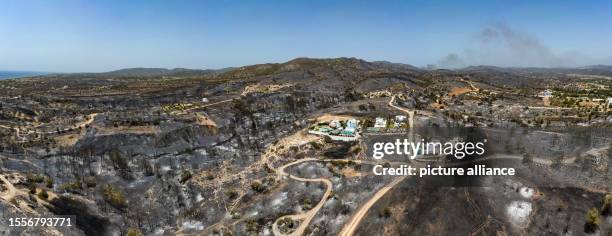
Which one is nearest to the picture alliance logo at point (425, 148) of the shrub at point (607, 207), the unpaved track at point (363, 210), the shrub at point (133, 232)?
the unpaved track at point (363, 210)

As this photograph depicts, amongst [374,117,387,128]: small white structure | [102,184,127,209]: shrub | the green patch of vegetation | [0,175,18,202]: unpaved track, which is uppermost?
[374,117,387,128]: small white structure

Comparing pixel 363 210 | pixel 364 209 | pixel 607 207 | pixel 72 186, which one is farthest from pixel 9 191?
pixel 607 207

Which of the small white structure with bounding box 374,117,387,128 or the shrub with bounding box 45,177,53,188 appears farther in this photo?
the small white structure with bounding box 374,117,387,128

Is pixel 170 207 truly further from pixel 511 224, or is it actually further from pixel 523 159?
pixel 523 159

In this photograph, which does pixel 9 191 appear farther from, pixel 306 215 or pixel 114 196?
pixel 306 215

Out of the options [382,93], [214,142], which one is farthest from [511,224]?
[382,93]

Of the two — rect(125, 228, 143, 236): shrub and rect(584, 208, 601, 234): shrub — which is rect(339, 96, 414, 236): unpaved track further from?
rect(125, 228, 143, 236): shrub

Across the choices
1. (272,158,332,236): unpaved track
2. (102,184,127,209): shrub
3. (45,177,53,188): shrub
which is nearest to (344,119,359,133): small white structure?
(272,158,332,236): unpaved track

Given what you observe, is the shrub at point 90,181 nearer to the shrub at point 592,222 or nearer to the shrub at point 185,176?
the shrub at point 185,176
